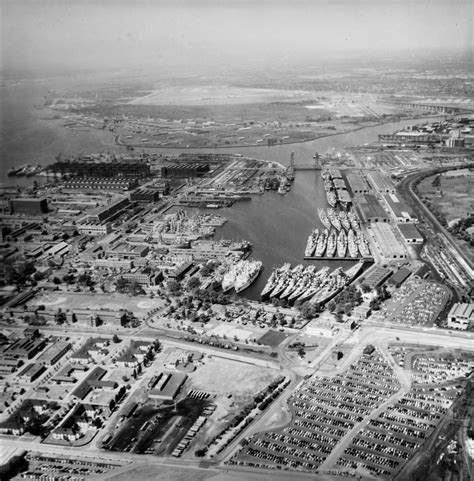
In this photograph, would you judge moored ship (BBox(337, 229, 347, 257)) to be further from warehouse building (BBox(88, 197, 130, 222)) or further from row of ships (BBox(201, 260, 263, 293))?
warehouse building (BBox(88, 197, 130, 222))

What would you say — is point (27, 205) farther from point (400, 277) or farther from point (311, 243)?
point (400, 277)

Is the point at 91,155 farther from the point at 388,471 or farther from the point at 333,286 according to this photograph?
the point at 388,471

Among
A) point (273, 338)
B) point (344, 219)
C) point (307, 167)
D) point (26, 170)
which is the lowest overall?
point (273, 338)

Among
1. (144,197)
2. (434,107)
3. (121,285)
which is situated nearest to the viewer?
(121,285)

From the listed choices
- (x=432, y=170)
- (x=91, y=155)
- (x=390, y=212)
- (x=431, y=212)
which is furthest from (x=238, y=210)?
(x=91, y=155)

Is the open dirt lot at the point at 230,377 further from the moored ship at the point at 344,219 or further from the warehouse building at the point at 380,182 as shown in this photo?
the warehouse building at the point at 380,182

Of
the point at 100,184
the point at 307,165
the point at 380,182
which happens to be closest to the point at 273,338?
the point at 380,182
